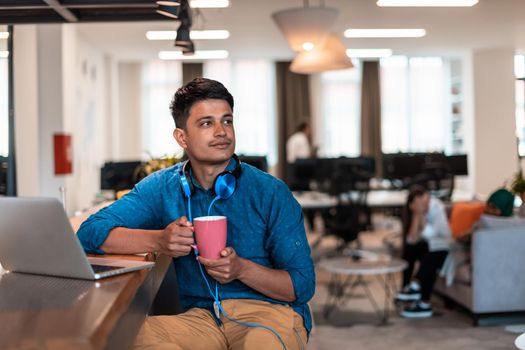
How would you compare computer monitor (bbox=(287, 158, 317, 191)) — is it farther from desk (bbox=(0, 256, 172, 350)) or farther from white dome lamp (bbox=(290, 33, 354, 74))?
desk (bbox=(0, 256, 172, 350))

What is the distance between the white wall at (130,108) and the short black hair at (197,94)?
12.1m

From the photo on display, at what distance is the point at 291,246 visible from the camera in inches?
82.2

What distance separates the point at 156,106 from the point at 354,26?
5.72m

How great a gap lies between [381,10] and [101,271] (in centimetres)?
749

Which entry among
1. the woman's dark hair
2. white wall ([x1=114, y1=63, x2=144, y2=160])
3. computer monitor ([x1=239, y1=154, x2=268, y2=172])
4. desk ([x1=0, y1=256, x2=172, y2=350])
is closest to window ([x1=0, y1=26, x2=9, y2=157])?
computer monitor ([x1=239, y1=154, x2=268, y2=172])

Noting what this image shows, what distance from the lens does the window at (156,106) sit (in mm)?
14188

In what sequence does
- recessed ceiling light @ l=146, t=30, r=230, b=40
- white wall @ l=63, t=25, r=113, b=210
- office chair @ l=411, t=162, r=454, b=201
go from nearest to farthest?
white wall @ l=63, t=25, r=113, b=210 → office chair @ l=411, t=162, r=454, b=201 → recessed ceiling light @ l=146, t=30, r=230, b=40

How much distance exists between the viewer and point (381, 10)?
8656 mm

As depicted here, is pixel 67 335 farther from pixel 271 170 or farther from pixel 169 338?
pixel 271 170

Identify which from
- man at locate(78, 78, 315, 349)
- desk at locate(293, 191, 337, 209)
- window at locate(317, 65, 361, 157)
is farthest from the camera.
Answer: window at locate(317, 65, 361, 157)

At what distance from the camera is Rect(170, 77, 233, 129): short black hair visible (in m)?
2.19

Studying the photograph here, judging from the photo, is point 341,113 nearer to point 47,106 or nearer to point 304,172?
point 304,172

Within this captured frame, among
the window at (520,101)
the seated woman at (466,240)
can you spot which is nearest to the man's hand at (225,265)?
the seated woman at (466,240)

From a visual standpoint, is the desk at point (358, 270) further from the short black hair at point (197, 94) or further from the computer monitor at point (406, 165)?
the short black hair at point (197, 94)
